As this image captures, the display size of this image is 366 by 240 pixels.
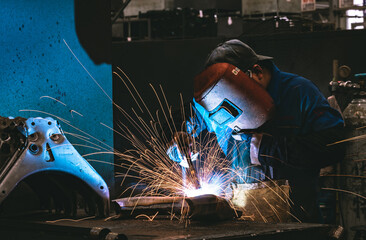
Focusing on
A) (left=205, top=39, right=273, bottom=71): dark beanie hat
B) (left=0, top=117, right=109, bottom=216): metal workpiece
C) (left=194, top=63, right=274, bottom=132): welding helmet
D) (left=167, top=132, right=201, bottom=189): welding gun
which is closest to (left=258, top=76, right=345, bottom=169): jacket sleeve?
(left=194, top=63, right=274, bottom=132): welding helmet

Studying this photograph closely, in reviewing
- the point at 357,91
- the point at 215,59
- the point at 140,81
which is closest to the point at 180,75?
the point at 140,81

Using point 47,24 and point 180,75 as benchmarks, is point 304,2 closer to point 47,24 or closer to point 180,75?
point 180,75

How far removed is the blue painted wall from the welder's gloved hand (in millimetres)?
351

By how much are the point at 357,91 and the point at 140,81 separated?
323 cm

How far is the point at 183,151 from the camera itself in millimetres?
3016

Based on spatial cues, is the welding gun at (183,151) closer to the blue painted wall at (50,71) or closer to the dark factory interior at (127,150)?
→ the dark factory interior at (127,150)

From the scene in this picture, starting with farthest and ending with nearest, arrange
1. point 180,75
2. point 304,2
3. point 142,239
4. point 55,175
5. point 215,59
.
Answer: point 304,2, point 180,75, point 215,59, point 55,175, point 142,239

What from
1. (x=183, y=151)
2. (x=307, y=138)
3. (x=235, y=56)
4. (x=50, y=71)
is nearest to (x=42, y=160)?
(x=50, y=71)

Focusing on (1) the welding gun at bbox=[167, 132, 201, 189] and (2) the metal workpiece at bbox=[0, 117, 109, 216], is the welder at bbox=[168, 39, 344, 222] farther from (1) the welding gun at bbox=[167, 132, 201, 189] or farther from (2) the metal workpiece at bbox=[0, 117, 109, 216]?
(2) the metal workpiece at bbox=[0, 117, 109, 216]

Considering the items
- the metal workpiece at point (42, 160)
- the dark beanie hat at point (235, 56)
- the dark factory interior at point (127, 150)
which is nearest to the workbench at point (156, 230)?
the dark factory interior at point (127, 150)

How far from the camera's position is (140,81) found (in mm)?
6988

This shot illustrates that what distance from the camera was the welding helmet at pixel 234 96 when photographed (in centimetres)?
249

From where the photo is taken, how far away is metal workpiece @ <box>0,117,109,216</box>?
218 centimetres

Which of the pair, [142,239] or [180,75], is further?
[180,75]
